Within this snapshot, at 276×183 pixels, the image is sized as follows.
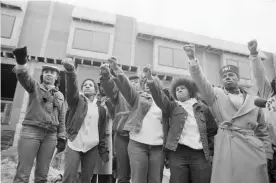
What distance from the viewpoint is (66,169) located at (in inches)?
111

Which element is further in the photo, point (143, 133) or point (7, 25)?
point (7, 25)

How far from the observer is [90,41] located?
42.1 feet

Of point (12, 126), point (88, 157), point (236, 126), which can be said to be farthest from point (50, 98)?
point (12, 126)

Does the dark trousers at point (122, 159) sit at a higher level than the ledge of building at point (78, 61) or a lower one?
lower

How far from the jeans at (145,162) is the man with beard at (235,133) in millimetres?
670

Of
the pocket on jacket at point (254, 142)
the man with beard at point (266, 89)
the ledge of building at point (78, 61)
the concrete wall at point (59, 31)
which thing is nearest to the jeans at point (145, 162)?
the pocket on jacket at point (254, 142)

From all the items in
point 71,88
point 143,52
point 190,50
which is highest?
point 143,52

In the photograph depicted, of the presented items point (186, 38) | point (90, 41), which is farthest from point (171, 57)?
point (90, 41)

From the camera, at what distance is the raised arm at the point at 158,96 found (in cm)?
272

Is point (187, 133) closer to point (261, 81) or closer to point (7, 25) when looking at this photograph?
point (261, 81)

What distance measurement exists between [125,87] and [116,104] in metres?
0.58

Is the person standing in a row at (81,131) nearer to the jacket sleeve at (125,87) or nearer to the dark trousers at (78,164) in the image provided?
the dark trousers at (78,164)

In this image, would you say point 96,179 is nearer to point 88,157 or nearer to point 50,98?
point 88,157

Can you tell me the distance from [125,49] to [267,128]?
1159 centimetres
